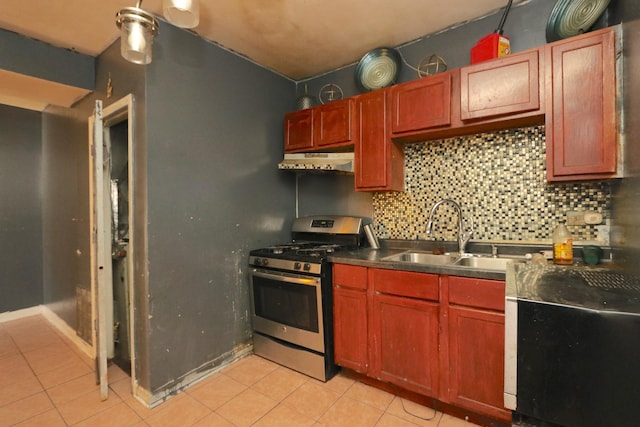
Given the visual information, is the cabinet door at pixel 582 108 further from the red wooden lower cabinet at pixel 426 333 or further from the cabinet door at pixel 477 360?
the cabinet door at pixel 477 360

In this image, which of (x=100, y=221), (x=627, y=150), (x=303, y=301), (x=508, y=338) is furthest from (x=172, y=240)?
(x=627, y=150)

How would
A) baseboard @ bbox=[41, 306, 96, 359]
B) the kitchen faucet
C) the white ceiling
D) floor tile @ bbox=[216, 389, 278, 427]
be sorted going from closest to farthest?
1. floor tile @ bbox=[216, 389, 278, 427]
2. the white ceiling
3. the kitchen faucet
4. baseboard @ bbox=[41, 306, 96, 359]

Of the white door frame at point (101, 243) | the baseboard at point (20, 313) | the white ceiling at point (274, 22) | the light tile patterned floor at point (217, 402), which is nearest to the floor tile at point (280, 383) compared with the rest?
the light tile patterned floor at point (217, 402)

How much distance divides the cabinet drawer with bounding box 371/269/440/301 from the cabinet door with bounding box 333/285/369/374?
6.5 inches

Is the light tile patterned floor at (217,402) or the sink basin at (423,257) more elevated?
the sink basin at (423,257)

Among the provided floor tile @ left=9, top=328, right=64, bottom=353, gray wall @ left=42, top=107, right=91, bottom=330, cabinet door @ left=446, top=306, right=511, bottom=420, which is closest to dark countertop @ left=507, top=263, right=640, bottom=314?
cabinet door @ left=446, top=306, right=511, bottom=420

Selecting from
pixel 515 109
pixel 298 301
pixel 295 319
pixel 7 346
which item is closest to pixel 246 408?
pixel 295 319

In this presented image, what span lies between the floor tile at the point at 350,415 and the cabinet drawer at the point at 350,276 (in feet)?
2.44

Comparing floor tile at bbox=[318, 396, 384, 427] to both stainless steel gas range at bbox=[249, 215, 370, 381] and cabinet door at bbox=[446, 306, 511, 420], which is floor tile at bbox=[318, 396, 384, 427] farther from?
cabinet door at bbox=[446, 306, 511, 420]

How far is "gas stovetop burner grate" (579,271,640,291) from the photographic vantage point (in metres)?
1.07

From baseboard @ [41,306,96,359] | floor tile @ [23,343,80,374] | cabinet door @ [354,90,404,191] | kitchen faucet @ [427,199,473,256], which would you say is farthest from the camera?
baseboard @ [41,306,96,359]

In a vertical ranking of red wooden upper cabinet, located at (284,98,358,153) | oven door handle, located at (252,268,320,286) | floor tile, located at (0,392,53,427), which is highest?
red wooden upper cabinet, located at (284,98,358,153)

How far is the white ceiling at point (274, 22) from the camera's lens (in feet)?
6.13

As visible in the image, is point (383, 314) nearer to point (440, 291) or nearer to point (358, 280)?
point (358, 280)
